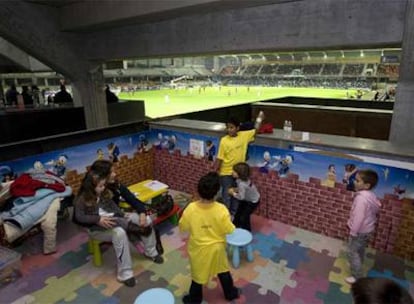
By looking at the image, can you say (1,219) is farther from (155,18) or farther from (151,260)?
(155,18)

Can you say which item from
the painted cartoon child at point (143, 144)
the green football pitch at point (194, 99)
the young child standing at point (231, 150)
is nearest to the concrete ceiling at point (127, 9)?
the young child standing at point (231, 150)

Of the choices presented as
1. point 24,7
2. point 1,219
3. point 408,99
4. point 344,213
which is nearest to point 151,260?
point 1,219

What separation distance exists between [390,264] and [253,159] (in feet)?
6.59

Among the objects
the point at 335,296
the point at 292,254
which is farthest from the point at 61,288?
Answer: the point at 335,296

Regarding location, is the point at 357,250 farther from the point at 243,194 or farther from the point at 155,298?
the point at 155,298

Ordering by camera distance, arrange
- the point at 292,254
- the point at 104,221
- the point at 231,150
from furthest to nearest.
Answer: the point at 231,150, the point at 292,254, the point at 104,221

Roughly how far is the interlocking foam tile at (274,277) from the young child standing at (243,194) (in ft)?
2.08

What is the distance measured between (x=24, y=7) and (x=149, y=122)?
4.44 meters

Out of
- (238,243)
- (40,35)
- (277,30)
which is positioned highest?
(40,35)

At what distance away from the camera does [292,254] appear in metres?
3.26

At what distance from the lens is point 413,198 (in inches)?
118

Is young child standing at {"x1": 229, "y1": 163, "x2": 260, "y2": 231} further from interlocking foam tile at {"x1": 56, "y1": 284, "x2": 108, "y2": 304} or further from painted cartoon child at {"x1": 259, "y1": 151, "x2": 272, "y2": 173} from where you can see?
interlocking foam tile at {"x1": 56, "y1": 284, "x2": 108, "y2": 304}

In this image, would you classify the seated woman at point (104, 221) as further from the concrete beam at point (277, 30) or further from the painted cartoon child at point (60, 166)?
the concrete beam at point (277, 30)

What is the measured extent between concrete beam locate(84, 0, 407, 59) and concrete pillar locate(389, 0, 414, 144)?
144mm
